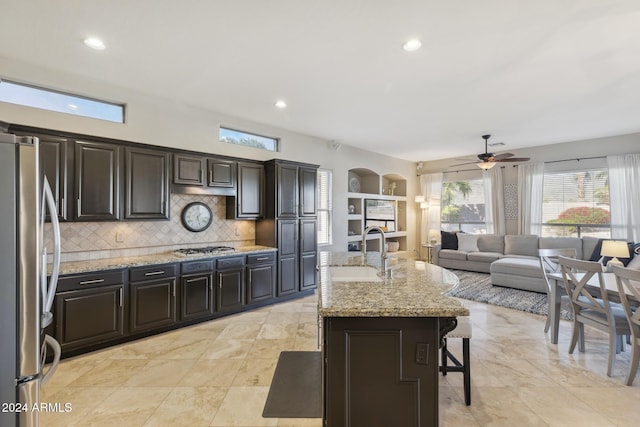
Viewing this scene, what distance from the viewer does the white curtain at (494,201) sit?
6984 millimetres

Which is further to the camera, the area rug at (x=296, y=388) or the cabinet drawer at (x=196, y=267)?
the cabinet drawer at (x=196, y=267)

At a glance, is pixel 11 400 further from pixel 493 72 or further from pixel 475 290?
pixel 475 290

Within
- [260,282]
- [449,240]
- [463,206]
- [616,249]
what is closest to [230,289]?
[260,282]

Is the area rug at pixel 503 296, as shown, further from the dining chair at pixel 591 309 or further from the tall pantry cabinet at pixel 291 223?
the tall pantry cabinet at pixel 291 223

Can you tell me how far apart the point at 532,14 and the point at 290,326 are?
12.3 feet

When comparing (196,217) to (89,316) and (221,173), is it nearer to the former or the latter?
(221,173)

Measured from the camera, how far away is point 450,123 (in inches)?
189

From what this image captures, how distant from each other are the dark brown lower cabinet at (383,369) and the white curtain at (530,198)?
6497 millimetres

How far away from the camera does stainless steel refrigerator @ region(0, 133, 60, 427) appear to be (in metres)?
1.18

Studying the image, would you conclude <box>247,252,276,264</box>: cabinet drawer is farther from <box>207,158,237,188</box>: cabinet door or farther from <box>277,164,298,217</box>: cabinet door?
<box>207,158,237,188</box>: cabinet door

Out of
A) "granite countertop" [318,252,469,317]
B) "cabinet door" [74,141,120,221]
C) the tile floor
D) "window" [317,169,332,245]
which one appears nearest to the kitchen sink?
"granite countertop" [318,252,469,317]

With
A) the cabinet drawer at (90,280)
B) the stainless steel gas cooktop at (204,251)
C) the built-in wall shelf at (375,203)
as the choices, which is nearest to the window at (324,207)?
the built-in wall shelf at (375,203)

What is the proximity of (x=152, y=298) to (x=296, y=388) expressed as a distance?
6.52ft

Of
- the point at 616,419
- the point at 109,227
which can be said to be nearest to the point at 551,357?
the point at 616,419
